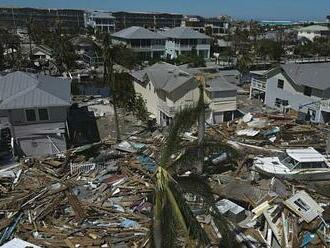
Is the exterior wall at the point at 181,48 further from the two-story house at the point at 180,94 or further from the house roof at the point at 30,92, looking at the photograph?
the house roof at the point at 30,92

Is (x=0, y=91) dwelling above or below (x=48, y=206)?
above

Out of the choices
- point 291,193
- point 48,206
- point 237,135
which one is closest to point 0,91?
point 48,206

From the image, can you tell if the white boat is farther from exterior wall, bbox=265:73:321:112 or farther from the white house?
the white house

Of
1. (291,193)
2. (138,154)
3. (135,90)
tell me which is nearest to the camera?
(291,193)

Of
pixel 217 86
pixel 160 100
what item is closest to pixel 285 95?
pixel 217 86

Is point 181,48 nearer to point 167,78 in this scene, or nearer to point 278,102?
point 278,102

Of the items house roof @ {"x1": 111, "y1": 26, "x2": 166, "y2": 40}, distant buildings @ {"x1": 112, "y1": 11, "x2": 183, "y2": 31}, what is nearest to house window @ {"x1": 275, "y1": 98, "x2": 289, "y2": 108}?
house roof @ {"x1": 111, "y1": 26, "x2": 166, "y2": 40}

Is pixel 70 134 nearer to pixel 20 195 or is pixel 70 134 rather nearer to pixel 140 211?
pixel 20 195
